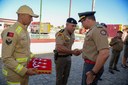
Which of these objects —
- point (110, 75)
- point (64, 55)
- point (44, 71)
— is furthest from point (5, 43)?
point (110, 75)

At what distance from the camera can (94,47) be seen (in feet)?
9.68

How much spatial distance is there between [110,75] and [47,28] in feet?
79.5

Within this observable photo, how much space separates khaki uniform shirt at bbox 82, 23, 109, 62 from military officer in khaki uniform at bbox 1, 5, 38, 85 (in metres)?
0.91

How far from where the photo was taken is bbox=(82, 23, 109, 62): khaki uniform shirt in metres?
2.76

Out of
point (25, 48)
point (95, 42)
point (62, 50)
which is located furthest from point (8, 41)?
point (62, 50)

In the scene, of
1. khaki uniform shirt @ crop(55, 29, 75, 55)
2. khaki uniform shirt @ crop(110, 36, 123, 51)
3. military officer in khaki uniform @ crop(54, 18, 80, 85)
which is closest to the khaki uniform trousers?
military officer in khaki uniform @ crop(54, 18, 80, 85)

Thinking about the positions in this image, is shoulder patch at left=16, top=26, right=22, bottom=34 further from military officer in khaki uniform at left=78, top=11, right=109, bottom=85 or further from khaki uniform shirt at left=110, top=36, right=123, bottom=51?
khaki uniform shirt at left=110, top=36, right=123, bottom=51

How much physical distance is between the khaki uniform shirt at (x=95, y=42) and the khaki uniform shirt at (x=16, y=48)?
942mm

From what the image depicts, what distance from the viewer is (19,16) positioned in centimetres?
277

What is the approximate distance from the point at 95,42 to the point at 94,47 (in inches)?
5.8

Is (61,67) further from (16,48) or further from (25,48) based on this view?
(16,48)

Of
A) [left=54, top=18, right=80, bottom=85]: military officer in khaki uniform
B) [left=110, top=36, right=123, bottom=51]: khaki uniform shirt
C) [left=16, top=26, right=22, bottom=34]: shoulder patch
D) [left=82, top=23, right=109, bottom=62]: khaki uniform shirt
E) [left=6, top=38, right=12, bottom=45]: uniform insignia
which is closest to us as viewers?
[left=6, top=38, right=12, bottom=45]: uniform insignia

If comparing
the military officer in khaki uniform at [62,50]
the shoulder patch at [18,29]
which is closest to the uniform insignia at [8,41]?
the shoulder patch at [18,29]

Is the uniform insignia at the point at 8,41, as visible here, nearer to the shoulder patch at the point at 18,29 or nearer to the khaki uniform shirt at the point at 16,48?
the khaki uniform shirt at the point at 16,48
